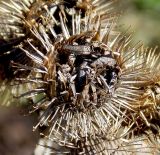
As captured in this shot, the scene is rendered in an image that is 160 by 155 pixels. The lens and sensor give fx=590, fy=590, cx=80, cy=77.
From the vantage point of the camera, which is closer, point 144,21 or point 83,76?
point 83,76

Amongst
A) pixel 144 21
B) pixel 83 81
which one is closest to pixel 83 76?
pixel 83 81

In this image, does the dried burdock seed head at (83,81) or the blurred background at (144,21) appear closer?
the dried burdock seed head at (83,81)

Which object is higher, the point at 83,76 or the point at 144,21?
the point at 144,21

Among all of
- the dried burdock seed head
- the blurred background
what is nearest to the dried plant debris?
the dried burdock seed head

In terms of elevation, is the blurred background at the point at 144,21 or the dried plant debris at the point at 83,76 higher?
the blurred background at the point at 144,21

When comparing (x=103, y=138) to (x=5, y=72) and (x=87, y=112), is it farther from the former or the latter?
(x=5, y=72)

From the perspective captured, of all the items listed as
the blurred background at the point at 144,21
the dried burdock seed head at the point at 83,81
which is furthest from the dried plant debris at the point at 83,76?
the blurred background at the point at 144,21

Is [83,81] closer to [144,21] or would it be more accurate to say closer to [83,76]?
[83,76]

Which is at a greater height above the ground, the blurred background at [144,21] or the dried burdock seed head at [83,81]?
the blurred background at [144,21]

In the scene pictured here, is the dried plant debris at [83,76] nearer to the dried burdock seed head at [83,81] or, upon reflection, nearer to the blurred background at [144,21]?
the dried burdock seed head at [83,81]
